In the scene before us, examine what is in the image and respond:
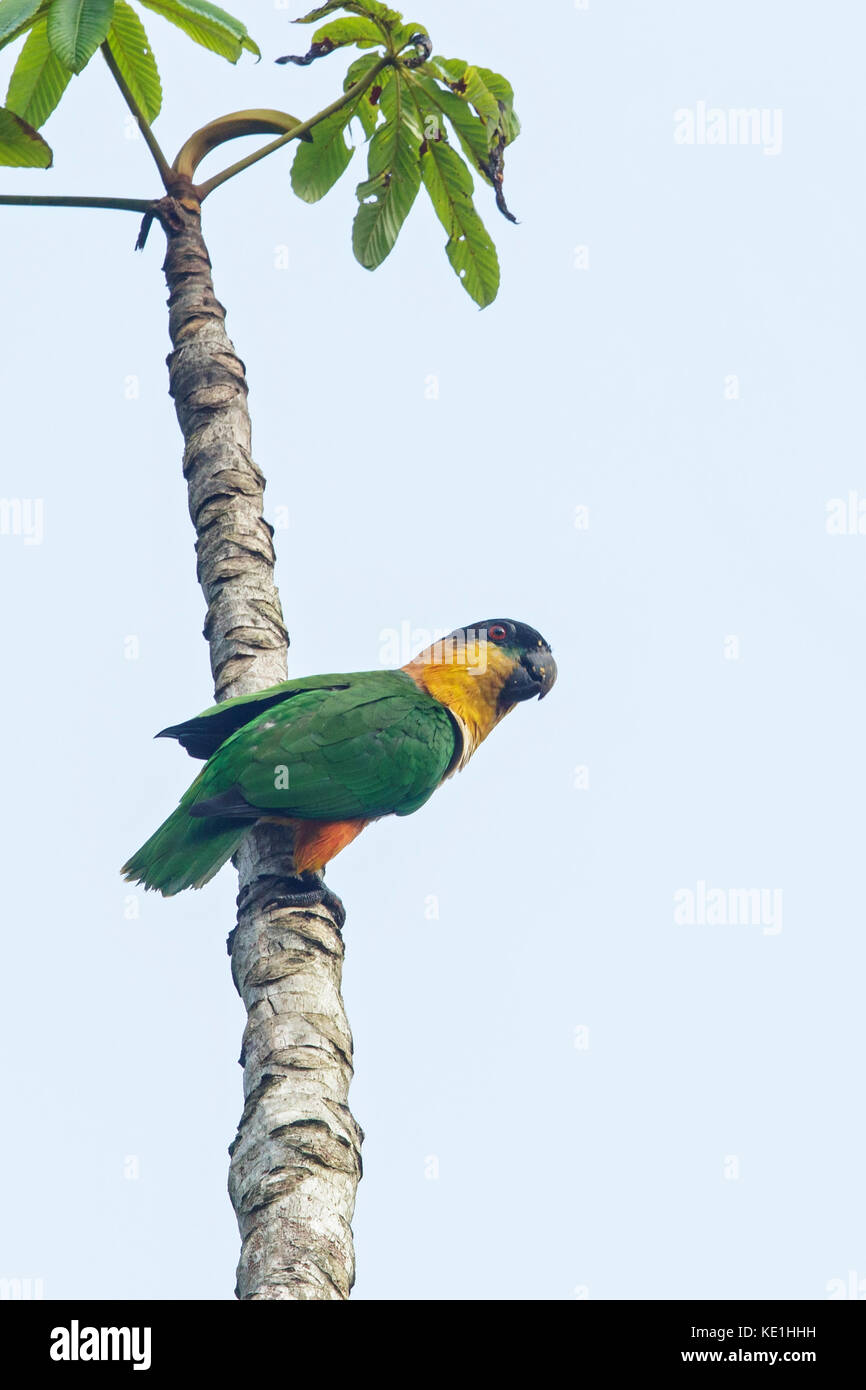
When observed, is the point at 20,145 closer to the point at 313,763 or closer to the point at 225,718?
the point at 225,718

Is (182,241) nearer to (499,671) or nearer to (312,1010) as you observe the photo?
(499,671)

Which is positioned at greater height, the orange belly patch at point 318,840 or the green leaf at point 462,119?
the green leaf at point 462,119

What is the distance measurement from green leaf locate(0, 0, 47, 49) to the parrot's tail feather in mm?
2801

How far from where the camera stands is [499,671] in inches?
256

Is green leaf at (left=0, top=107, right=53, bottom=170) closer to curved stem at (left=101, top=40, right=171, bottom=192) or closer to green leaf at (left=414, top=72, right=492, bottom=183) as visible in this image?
curved stem at (left=101, top=40, right=171, bottom=192)

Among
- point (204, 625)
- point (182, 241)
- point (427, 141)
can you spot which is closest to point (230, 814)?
point (204, 625)

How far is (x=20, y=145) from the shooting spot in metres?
5.53

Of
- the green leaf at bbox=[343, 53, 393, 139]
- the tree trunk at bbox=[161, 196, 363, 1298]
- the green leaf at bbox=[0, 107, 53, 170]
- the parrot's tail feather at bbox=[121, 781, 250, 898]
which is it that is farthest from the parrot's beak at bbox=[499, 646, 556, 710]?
the green leaf at bbox=[0, 107, 53, 170]

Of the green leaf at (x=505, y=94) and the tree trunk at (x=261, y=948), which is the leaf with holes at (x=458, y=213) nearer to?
the green leaf at (x=505, y=94)

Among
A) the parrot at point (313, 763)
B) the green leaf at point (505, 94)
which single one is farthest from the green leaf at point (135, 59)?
the parrot at point (313, 763)

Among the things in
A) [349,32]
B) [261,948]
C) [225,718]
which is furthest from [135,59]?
[261,948]

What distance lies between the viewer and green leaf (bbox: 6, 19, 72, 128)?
5848 millimetres

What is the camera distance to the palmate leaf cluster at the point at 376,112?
5.85 m

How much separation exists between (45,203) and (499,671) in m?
2.76
